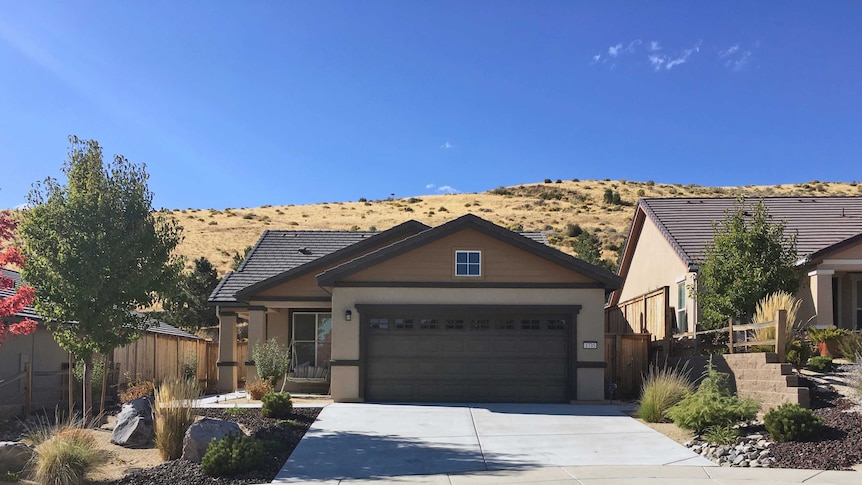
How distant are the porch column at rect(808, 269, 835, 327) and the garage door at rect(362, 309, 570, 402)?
21.6 feet

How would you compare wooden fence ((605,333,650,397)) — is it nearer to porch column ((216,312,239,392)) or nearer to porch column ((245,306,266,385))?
porch column ((245,306,266,385))

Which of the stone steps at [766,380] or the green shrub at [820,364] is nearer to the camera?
the stone steps at [766,380]

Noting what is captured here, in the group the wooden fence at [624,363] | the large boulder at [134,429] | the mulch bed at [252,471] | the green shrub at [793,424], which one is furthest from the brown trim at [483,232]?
the green shrub at [793,424]

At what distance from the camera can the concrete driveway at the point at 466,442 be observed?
36.9 ft

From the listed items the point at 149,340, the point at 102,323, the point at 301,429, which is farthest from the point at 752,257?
the point at 149,340

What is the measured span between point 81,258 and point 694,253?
52.2 ft

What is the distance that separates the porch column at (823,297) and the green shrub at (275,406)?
1356cm

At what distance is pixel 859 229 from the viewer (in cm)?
2158

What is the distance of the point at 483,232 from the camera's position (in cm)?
1886

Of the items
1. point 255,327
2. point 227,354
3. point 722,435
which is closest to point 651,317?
point 722,435

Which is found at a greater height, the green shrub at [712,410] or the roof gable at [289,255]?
the roof gable at [289,255]

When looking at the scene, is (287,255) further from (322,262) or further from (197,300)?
(197,300)

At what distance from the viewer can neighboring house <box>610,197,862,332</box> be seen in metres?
19.1

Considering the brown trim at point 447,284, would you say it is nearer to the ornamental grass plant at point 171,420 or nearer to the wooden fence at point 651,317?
the wooden fence at point 651,317
